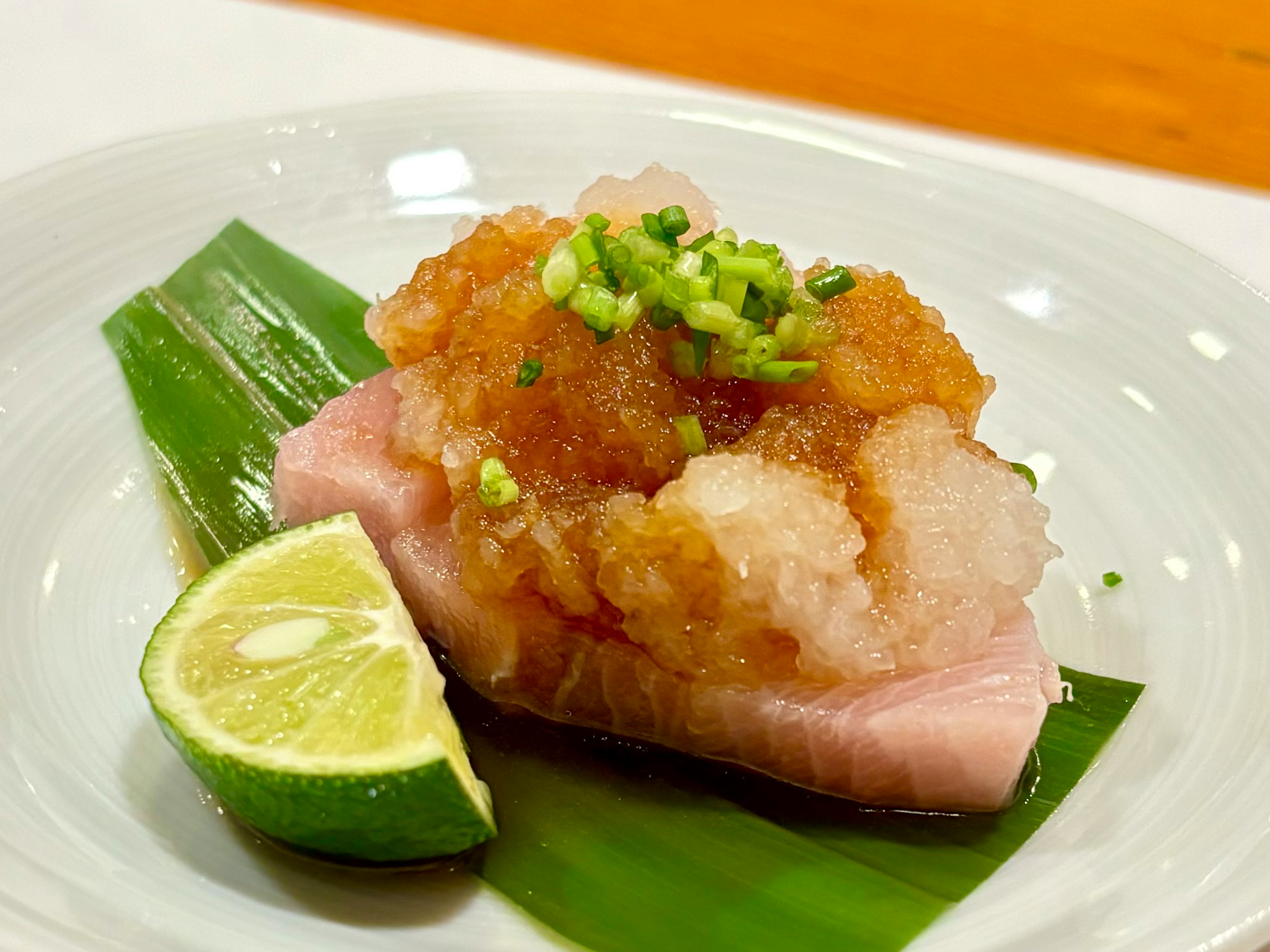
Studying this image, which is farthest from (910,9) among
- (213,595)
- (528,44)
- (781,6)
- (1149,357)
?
(213,595)

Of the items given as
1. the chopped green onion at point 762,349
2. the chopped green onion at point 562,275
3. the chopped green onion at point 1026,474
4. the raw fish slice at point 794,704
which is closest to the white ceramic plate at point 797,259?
the raw fish slice at point 794,704

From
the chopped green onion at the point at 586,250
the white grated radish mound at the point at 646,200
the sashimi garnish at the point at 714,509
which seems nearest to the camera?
the sashimi garnish at the point at 714,509

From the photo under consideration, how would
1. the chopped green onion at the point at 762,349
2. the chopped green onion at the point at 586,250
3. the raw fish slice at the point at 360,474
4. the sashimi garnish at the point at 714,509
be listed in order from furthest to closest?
the raw fish slice at the point at 360,474, the chopped green onion at the point at 586,250, the chopped green onion at the point at 762,349, the sashimi garnish at the point at 714,509

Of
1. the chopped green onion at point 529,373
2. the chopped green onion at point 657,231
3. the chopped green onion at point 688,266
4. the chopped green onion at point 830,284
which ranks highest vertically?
the chopped green onion at point 657,231

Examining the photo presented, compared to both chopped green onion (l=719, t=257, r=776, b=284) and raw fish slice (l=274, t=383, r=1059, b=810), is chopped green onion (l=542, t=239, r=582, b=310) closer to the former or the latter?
chopped green onion (l=719, t=257, r=776, b=284)

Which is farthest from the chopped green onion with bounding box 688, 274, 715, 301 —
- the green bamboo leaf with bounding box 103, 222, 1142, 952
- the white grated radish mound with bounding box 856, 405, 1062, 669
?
the green bamboo leaf with bounding box 103, 222, 1142, 952

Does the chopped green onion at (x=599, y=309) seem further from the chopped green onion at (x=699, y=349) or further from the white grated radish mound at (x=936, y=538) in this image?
the white grated radish mound at (x=936, y=538)

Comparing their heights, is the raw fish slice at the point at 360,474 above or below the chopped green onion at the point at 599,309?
below

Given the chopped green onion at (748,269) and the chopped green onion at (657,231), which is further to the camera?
the chopped green onion at (657,231)

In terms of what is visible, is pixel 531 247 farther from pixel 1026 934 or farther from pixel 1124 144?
pixel 1124 144
